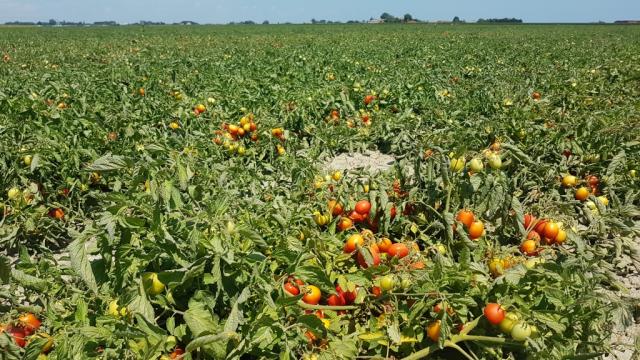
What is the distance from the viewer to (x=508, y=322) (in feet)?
5.95

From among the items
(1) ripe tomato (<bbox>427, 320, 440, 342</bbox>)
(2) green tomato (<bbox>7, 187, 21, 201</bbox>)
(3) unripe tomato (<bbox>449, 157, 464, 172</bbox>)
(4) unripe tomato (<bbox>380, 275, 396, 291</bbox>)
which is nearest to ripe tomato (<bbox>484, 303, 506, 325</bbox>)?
(1) ripe tomato (<bbox>427, 320, 440, 342</bbox>)

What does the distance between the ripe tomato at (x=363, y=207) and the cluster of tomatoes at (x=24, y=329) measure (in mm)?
1706

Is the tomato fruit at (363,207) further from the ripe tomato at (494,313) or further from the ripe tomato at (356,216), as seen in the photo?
the ripe tomato at (494,313)

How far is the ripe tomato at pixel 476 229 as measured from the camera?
2504 millimetres

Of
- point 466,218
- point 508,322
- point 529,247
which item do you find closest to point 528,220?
point 529,247

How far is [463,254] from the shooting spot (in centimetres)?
204

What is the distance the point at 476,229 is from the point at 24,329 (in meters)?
2.30

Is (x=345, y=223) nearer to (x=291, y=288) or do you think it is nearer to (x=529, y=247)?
(x=291, y=288)

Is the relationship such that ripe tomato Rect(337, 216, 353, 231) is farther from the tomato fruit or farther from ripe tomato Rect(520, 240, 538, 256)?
ripe tomato Rect(520, 240, 538, 256)

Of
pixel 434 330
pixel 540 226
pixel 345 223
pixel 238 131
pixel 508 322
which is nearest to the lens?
pixel 508 322

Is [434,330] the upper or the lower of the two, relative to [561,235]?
lower

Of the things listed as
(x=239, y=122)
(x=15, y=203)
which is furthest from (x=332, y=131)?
(x=15, y=203)

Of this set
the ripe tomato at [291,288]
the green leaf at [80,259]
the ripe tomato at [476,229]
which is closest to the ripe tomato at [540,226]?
the ripe tomato at [476,229]

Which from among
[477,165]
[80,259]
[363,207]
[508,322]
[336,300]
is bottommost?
[336,300]
